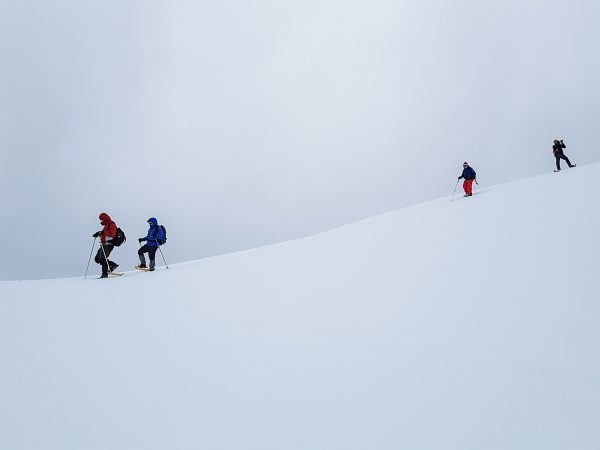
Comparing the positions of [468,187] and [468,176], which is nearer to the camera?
[468,176]

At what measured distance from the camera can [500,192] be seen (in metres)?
13.7

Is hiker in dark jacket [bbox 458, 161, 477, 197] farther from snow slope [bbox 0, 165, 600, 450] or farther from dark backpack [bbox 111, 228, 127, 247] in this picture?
dark backpack [bbox 111, 228, 127, 247]

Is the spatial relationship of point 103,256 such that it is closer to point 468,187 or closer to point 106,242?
point 106,242

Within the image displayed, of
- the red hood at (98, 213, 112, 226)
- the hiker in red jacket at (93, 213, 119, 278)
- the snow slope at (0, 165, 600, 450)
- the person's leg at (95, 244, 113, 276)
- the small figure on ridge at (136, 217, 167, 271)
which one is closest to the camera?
the snow slope at (0, 165, 600, 450)

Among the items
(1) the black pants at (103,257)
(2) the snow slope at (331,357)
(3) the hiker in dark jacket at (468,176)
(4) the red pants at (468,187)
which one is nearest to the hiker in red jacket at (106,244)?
(1) the black pants at (103,257)

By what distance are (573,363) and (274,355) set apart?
336 centimetres

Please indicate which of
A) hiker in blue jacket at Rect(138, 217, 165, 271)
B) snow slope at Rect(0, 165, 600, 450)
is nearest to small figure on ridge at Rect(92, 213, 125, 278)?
hiker in blue jacket at Rect(138, 217, 165, 271)

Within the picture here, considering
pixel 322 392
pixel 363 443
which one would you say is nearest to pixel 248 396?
pixel 322 392

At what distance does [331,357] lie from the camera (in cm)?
423

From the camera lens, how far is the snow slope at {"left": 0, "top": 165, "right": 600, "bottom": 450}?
2939 millimetres

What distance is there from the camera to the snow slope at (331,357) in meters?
2.94

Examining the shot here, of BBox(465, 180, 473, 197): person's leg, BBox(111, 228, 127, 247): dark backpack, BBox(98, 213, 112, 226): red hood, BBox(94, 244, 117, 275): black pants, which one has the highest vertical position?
BBox(465, 180, 473, 197): person's leg

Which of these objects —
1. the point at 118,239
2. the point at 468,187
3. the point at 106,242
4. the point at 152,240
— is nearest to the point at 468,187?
the point at 468,187

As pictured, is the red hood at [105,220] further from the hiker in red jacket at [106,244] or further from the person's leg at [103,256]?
the person's leg at [103,256]
